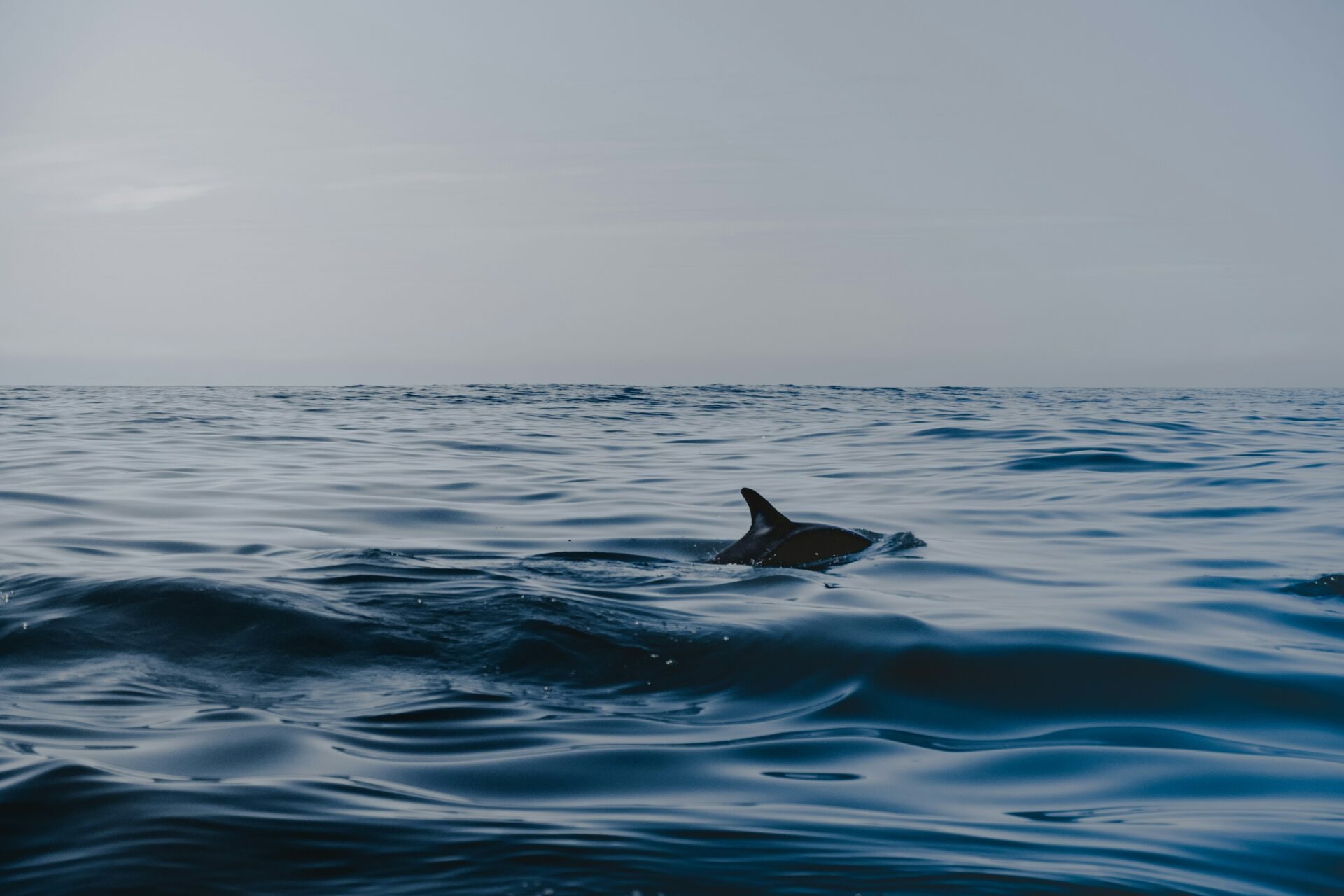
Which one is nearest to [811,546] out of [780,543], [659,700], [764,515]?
[780,543]

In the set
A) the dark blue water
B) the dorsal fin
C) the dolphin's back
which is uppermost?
the dorsal fin

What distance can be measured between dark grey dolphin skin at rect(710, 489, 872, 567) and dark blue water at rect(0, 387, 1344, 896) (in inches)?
20.3

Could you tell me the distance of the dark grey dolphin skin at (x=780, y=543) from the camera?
8.84 metres

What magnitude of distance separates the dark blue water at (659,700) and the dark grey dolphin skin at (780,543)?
515 mm

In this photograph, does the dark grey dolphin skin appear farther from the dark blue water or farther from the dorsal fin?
the dark blue water

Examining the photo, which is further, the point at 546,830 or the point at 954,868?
the point at 546,830

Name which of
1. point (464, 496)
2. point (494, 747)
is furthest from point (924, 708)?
point (464, 496)

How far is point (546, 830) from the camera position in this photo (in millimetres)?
3250

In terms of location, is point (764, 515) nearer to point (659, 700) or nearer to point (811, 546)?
point (811, 546)

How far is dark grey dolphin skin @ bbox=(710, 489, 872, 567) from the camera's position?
8.84 metres

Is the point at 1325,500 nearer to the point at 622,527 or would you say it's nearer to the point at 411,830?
the point at 622,527

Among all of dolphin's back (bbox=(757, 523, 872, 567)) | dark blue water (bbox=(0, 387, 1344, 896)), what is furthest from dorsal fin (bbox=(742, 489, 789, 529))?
dark blue water (bbox=(0, 387, 1344, 896))

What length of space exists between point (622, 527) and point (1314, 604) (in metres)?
6.07

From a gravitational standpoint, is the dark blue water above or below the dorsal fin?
below
